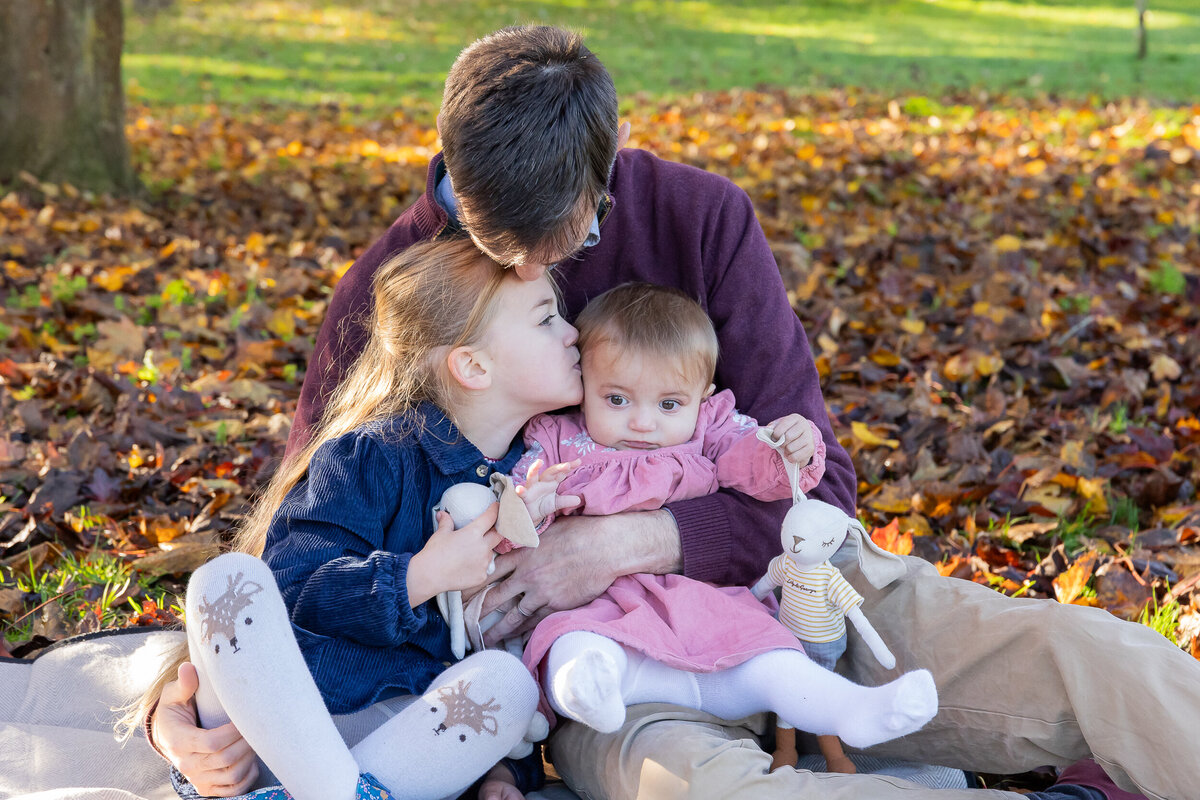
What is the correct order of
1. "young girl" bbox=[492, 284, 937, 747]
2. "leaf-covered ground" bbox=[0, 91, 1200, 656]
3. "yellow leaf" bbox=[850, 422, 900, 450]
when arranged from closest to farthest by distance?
"young girl" bbox=[492, 284, 937, 747], "leaf-covered ground" bbox=[0, 91, 1200, 656], "yellow leaf" bbox=[850, 422, 900, 450]

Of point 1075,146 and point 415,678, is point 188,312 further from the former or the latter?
point 1075,146

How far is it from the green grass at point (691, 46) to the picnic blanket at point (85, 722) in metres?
9.33

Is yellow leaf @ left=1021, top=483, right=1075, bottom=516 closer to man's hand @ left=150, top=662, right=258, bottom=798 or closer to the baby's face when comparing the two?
the baby's face

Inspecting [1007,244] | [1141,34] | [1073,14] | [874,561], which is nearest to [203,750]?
[874,561]

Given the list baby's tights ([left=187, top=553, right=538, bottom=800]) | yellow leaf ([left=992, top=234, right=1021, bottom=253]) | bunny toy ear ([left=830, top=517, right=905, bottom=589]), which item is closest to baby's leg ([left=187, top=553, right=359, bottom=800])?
baby's tights ([left=187, top=553, right=538, bottom=800])

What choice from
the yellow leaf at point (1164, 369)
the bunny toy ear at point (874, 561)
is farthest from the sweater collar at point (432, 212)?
the yellow leaf at point (1164, 369)

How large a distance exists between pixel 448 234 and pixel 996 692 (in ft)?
4.69

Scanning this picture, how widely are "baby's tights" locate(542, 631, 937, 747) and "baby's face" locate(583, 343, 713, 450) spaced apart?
1.53 ft

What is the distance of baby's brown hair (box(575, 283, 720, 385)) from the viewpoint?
2.25m

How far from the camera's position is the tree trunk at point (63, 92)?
6531 mm

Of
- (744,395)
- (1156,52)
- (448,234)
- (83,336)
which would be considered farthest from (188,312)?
(1156,52)

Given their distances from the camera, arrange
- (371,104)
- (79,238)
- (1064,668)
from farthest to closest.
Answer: (371,104), (79,238), (1064,668)

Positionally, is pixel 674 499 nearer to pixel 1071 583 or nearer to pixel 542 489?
pixel 542 489

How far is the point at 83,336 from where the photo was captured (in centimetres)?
462
